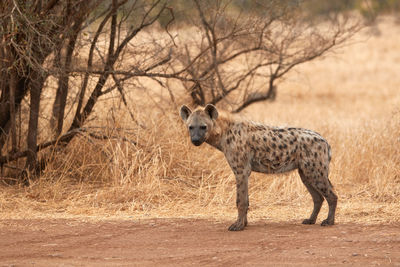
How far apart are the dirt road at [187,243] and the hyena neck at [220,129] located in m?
0.73

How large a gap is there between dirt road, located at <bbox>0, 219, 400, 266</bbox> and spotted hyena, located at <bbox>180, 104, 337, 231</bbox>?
34 cm

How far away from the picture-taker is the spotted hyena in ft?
18.7

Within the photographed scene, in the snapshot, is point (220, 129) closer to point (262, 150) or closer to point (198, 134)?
point (198, 134)

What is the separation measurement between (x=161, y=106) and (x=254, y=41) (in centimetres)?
153

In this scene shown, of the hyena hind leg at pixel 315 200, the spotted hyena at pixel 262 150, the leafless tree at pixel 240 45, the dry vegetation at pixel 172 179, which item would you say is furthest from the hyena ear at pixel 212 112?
the leafless tree at pixel 240 45

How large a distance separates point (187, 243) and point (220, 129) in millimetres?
1112

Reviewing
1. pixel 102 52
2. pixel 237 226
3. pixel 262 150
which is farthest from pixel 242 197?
pixel 102 52

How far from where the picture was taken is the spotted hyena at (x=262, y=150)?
5.69 m

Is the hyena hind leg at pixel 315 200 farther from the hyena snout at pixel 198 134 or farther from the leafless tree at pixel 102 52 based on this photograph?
the leafless tree at pixel 102 52

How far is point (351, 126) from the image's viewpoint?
10.0m

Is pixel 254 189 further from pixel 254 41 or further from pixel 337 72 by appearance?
pixel 337 72

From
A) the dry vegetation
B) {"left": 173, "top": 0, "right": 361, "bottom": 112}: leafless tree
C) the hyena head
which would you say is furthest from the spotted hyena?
{"left": 173, "top": 0, "right": 361, "bottom": 112}: leafless tree

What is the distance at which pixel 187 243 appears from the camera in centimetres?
511

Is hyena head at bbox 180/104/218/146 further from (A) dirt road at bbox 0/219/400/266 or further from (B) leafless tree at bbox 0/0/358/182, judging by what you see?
(B) leafless tree at bbox 0/0/358/182
